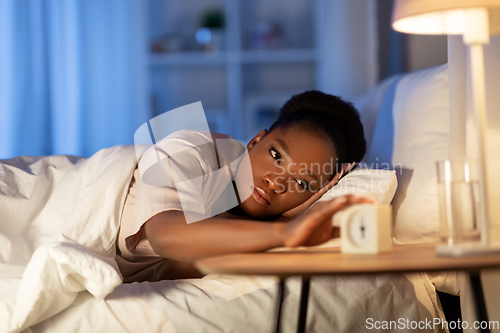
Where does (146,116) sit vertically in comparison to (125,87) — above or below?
below

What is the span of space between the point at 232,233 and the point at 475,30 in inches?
21.3

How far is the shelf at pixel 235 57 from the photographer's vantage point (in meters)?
2.94

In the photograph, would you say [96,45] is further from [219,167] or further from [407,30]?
[407,30]

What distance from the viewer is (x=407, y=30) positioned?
0.87 m

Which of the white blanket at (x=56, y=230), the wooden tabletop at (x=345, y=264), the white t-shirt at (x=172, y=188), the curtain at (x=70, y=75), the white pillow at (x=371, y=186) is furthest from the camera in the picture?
the curtain at (x=70, y=75)

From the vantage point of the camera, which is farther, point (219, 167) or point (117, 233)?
point (219, 167)

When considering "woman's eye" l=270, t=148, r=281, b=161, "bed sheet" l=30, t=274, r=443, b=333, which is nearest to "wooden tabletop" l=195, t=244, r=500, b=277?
"bed sheet" l=30, t=274, r=443, b=333

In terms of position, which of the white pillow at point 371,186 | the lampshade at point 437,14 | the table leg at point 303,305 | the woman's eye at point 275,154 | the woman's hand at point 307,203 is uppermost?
the lampshade at point 437,14

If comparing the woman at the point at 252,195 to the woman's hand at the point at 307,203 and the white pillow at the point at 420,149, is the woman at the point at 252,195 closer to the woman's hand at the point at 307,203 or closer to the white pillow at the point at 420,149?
the woman's hand at the point at 307,203

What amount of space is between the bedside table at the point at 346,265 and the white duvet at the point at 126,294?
0.21 meters

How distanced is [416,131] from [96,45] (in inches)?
78.1

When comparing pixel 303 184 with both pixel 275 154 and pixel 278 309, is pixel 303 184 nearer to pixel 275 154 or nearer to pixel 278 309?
pixel 275 154

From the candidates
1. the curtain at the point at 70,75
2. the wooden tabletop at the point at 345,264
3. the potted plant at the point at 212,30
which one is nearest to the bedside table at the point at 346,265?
the wooden tabletop at the point at 345,264

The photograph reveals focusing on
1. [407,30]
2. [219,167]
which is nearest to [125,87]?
[219,167]
